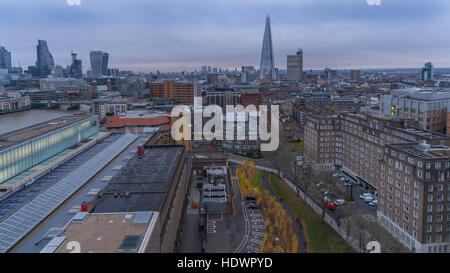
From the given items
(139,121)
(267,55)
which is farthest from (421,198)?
(267,55)

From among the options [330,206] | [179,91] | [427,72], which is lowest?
[330,206]

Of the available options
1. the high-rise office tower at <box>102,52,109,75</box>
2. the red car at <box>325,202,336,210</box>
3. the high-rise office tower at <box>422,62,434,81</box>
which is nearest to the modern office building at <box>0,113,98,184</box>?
the red car at <box>325,202,336,210</box>

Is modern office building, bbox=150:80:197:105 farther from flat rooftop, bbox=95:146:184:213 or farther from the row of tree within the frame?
flat rooftop, bbox=95:146:184:213

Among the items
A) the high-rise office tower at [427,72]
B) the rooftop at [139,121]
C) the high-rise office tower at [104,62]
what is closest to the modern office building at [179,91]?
the rooftop at [139,121]

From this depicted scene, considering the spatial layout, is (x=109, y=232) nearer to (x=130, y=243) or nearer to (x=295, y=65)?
(x=130, y=243)
